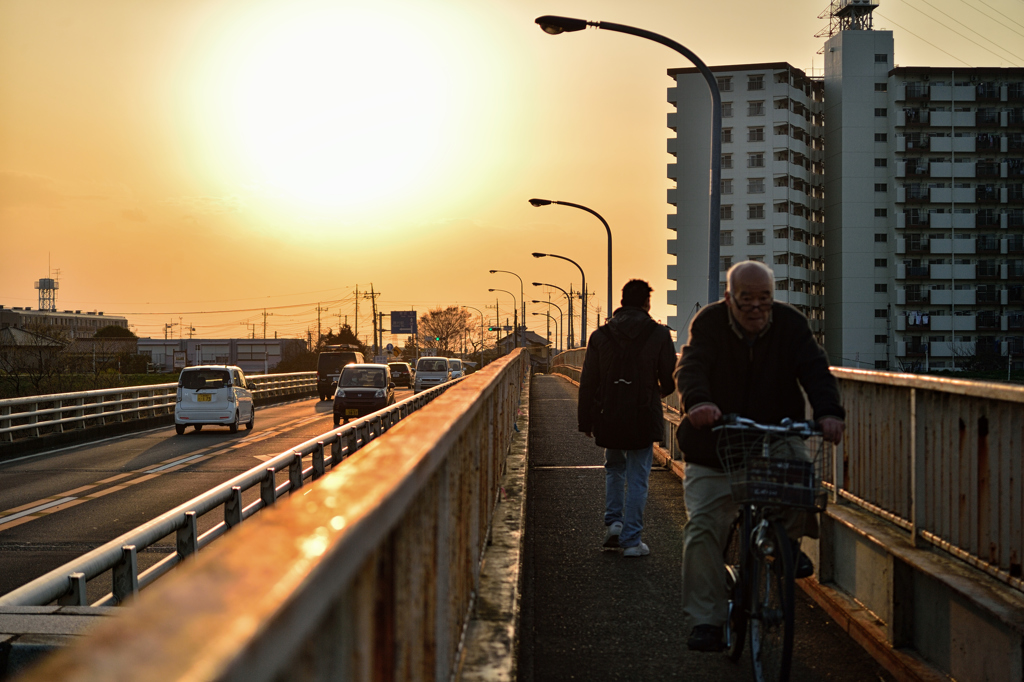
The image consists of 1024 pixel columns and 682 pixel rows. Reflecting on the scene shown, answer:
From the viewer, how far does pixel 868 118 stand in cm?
8400

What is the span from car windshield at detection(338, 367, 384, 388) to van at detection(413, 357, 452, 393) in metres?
17.3

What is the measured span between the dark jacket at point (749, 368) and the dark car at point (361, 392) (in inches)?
816

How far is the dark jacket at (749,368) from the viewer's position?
443cm

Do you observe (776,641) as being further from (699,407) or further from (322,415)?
(322,415)

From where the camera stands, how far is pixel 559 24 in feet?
49.2

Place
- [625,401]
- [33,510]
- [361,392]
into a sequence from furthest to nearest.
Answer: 1. [361,392]
2. [33,510]
3. [625,401]

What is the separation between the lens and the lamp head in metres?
14.8

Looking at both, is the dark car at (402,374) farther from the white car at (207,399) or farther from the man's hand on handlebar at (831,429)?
the man's hand on handlebar at (831,429)

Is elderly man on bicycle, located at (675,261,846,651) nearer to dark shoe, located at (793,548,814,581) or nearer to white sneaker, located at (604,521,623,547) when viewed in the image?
dark shoe, located at (793,548,814,581)

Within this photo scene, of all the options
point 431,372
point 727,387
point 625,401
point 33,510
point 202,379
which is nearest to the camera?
point 727,387

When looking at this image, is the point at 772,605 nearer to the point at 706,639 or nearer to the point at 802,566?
the point at 802,566

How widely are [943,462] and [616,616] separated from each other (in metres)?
2.06

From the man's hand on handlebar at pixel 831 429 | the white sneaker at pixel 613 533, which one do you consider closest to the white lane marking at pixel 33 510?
the white sneaker at pixel 613 533

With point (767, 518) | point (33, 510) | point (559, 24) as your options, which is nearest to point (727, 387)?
point (767, 518)
